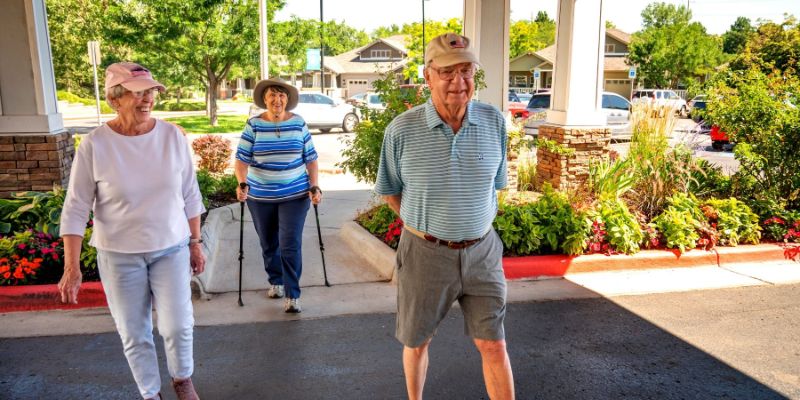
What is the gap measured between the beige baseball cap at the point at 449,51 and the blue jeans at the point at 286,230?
2.34 m

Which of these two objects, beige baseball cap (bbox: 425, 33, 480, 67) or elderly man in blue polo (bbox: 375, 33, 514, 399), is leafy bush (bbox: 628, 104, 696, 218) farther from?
beige baseball cap (bbox: 425, 33, 480, 67)

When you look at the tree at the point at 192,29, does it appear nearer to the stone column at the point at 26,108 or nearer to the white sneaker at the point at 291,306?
the stone column at the point at 26,108

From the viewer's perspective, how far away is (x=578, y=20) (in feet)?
28.3

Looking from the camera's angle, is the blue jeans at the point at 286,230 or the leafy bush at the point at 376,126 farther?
the leafy bush at the point at 376,126

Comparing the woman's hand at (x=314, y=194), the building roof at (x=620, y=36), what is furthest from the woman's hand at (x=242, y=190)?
the building roof at (x=620, y=36)

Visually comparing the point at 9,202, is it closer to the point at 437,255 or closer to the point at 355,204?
the point at 355,204

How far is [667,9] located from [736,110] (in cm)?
10457

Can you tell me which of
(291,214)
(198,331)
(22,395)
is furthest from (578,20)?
(22,395)

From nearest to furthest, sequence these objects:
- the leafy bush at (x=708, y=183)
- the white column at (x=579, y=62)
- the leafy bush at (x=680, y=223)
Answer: the leafy bush at (x=680, y=223), the leafy bush at (x=708, y=183), the white column at (x=579, y=62)

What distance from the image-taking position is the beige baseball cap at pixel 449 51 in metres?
2.91

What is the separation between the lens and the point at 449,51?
2.93 meters

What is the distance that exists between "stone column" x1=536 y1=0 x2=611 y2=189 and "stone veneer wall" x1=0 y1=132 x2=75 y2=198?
6.50m

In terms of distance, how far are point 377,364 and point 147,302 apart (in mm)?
1636

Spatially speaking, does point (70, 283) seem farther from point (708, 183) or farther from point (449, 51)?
point (708, 183)
